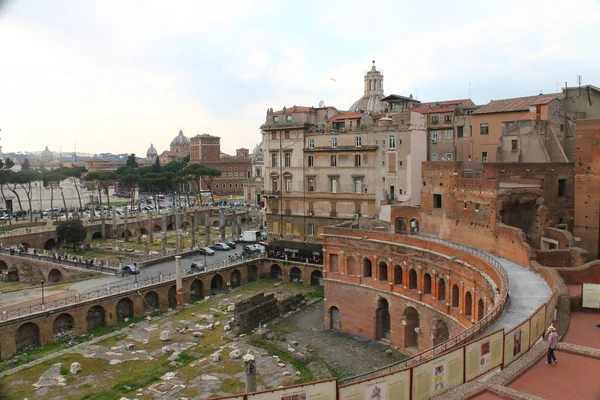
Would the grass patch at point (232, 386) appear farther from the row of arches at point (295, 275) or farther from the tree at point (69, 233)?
the tree at point (69, 233)

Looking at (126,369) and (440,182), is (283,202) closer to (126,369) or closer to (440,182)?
(440,182)

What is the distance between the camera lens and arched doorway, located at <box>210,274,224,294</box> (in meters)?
44.4

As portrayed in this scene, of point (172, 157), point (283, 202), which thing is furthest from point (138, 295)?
point (172, 157)

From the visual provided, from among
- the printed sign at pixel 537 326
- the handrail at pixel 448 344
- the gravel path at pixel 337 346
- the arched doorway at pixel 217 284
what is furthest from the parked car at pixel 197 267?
the printed sign at pixel 537 326

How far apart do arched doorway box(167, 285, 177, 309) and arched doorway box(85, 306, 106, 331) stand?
554 centimetres

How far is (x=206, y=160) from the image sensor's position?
389 feet

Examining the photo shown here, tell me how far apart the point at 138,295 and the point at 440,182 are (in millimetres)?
A: 22096

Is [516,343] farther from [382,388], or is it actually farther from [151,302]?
[151,302]

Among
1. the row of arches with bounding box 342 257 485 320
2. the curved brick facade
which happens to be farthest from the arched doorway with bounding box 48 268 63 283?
the row of arches with bounding box 342 257 485 320

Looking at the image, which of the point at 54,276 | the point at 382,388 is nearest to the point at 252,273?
the point at 54,276

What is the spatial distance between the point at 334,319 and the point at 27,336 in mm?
18928

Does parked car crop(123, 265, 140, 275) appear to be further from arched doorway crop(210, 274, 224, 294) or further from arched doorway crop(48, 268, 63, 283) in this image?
arched doorway crop(48, 268, 63, 283)

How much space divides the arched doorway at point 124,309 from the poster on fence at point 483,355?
94.4ft

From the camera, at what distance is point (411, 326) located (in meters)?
31.4
